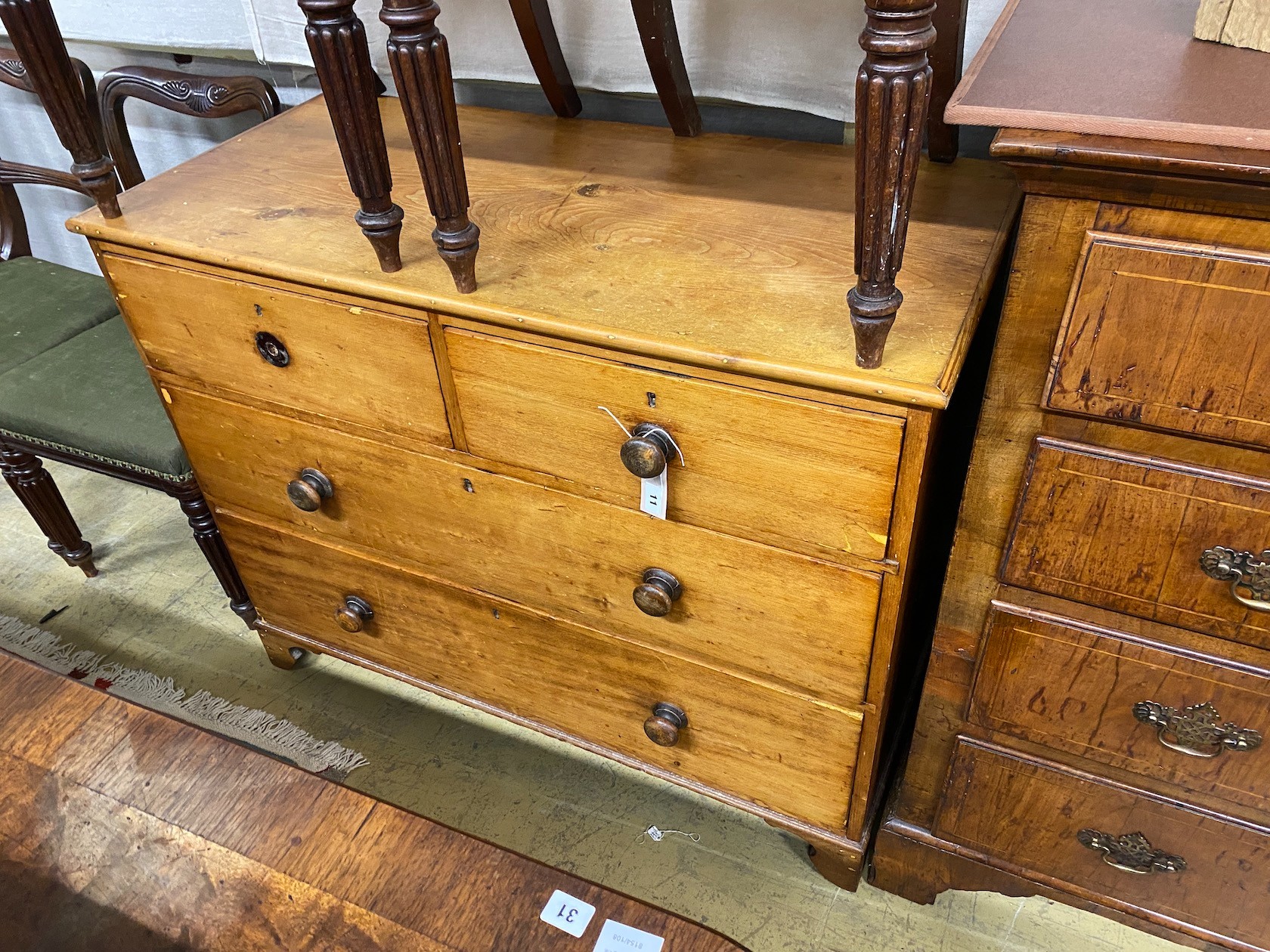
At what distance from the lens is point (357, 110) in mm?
918

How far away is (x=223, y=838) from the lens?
0.92 m

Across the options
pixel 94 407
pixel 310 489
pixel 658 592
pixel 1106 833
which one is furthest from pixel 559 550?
pixel 94 407

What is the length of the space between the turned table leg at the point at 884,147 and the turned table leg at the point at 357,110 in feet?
1.62

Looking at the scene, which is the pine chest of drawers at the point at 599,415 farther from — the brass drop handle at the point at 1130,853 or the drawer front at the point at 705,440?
the brass drop handle at the point at 1130,853

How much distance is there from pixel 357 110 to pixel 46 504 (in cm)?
132

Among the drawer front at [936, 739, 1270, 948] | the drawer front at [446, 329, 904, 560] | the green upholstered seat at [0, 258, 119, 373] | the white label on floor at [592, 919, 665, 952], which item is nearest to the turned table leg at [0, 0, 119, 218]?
the drawer front at [446, 329, 904, 560]

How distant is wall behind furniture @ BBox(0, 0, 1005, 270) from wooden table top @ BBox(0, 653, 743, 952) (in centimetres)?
104

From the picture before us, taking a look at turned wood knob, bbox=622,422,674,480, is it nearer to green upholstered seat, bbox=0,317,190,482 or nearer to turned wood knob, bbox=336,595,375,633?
turned wood knob, bbox=336,595,375,633

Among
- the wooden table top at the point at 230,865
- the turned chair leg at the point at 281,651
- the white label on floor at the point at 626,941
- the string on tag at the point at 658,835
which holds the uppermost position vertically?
the white label on floor at the point at 626,941

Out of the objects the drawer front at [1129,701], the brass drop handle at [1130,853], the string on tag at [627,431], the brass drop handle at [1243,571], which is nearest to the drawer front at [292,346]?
the string on tag at [627,431]

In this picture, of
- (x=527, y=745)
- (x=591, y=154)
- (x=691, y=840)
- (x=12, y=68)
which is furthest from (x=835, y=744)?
(x=12, y=68)

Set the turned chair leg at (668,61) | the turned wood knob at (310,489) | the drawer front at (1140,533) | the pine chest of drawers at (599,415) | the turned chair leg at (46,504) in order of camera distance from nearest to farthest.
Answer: the drawer front at (1140,533), the pine chest of drawers at (599,415), the turned chair leg at (668,61), the turned wood knob at (310,489), the turned chair leg at (46,504)

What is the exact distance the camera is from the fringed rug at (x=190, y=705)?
1558 millimetres

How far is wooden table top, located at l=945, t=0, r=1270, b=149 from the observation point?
2.10 feet
